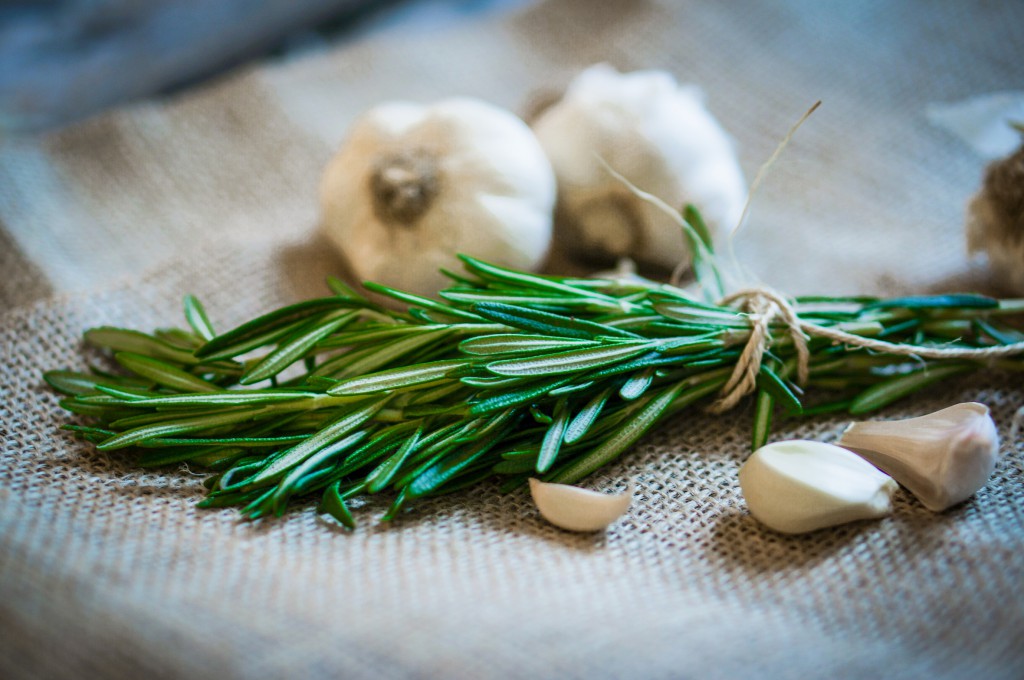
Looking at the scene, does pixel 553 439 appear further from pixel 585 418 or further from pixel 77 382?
pixel 77 382

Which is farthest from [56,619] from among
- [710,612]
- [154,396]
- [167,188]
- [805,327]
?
[167,188]

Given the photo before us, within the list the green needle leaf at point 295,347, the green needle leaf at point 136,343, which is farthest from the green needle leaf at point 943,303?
the green needle leaf at point 136,343

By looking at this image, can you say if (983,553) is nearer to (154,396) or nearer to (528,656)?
(528,656)

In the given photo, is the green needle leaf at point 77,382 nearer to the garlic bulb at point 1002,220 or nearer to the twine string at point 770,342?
the twine string at point 770,342

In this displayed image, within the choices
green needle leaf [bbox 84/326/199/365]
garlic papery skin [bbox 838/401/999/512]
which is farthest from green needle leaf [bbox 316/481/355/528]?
garlic papery skin [bbox 838/401/999/512]

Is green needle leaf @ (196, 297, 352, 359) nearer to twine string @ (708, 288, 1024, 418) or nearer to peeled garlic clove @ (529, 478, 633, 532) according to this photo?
peeled garlic clove @ (529, 478, 633, 532)

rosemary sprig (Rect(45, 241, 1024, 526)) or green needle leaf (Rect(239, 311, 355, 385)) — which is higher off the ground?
green needle leaf (Rect(239, 311, 355, 385))
